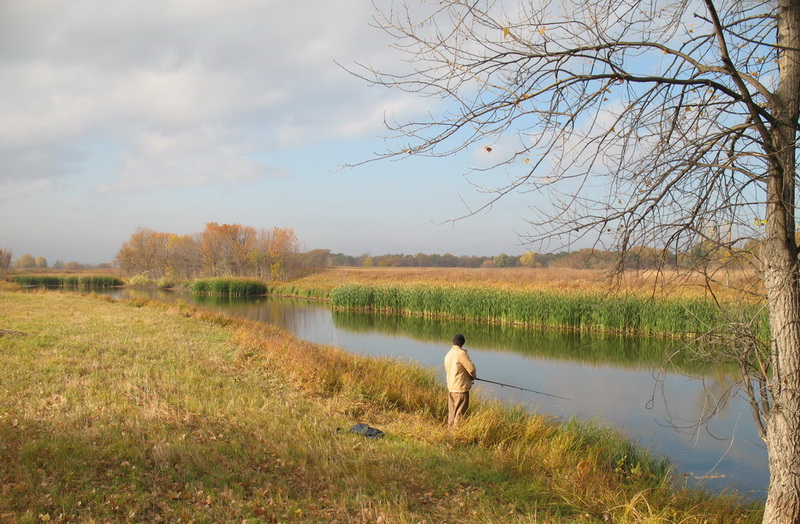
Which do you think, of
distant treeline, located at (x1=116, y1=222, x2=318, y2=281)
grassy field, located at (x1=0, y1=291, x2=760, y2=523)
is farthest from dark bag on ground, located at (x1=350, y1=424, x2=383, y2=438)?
distant treeline, located at (x1=116, y1=222, x2=318, y2=281)

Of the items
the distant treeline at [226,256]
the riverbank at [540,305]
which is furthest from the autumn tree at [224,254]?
the riverbank at [540,305]

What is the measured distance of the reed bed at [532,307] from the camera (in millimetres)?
19516

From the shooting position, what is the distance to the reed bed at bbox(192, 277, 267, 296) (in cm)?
4675

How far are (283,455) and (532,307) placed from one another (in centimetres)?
1912

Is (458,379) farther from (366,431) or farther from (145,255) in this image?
(145,255)

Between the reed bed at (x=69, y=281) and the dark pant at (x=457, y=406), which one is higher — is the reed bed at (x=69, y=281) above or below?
above

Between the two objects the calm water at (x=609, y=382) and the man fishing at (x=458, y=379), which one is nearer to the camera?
the man fishing at (x=458, y=379)

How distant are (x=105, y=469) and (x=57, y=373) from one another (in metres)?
4.43

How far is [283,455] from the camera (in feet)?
18.5

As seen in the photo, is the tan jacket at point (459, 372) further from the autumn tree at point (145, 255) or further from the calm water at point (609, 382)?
the autumn tree at point (145, 255)

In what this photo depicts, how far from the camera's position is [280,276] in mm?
58875

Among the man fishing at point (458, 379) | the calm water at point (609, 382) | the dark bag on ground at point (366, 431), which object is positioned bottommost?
the calm water at point (609, 382)

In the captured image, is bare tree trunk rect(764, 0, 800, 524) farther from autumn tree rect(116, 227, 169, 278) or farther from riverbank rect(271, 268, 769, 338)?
autumn tree rect(116, 227, 169, 278)

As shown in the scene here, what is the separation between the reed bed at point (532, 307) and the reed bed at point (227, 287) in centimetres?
1683
